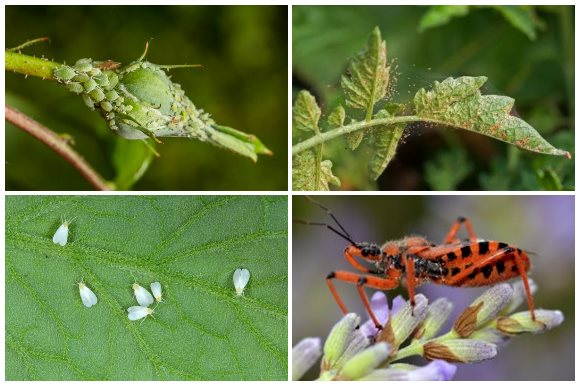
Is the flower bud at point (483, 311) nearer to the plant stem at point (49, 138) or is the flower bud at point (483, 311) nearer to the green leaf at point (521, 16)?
the green leaf at point (521, 16)

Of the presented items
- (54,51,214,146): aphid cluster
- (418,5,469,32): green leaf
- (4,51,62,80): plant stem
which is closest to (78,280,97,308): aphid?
(54,51,214,146): aphid cluster

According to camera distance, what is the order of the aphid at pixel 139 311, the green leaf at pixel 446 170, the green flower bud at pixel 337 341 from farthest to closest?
1. the green leaf at pixel 446 170
2. the aphid at pixel 139 311
3. the green flower bud at pixel 337 341

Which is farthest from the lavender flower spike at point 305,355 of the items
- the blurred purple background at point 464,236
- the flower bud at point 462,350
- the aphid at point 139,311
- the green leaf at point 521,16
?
→ the green leaf at point 521,16

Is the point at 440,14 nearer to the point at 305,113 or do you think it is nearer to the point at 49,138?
the point at 305,113

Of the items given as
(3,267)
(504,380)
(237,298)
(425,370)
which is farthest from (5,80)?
(504,380)

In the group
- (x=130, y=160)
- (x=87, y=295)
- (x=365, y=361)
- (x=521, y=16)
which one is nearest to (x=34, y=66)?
(x=130, y=160)

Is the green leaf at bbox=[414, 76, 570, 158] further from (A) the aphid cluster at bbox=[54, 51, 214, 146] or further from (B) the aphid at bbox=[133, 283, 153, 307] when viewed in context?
(B) the aphid at bbox=[133, 283, 153, 307]

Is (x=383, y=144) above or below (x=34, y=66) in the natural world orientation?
below
